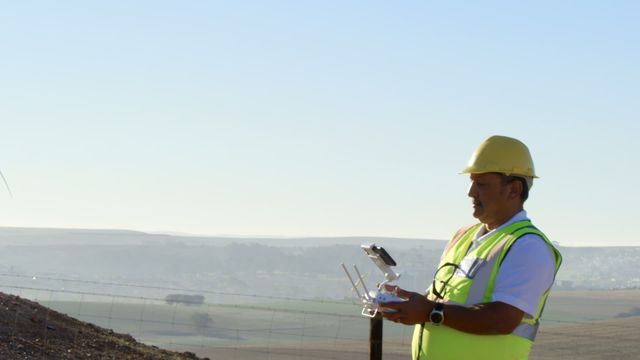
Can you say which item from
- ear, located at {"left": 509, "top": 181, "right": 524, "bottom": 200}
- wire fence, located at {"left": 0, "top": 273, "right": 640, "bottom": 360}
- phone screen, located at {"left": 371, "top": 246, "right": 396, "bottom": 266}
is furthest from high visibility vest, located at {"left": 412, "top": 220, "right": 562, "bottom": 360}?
wire fence, located at {"left": 0, "top": 273, "right": 640, "bottom": 360}

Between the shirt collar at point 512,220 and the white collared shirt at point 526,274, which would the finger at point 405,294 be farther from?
the shirt collar at point 512,220

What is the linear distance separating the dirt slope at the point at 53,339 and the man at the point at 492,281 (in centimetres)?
846

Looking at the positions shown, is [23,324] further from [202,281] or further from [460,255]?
[202,281]

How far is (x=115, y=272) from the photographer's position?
430 ft

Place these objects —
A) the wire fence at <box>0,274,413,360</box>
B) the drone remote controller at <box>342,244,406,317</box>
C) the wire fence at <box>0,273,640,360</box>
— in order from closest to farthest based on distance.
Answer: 1. the drone remote controller at <box>342,244,406,317</box>
2. the wire fence at <box>0,273,640,360</box>
3. the wire fence at <box>0,274,413,360</box>

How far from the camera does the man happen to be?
15.6 ft

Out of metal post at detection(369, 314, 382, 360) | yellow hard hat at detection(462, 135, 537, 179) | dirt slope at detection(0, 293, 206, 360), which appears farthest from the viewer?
dirt slope at detection(0, 293, 206, 360)

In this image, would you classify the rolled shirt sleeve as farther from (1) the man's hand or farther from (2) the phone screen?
(2) the phone screen

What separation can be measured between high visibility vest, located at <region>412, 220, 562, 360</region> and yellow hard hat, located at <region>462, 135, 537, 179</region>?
0.67 feet

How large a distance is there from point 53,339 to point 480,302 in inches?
387

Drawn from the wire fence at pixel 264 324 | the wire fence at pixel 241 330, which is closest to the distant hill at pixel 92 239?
the wire fence at pixel 264 324

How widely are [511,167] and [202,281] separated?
122 meters

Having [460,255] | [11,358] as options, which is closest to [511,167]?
[460,255]

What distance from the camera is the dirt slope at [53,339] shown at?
43.3ft
